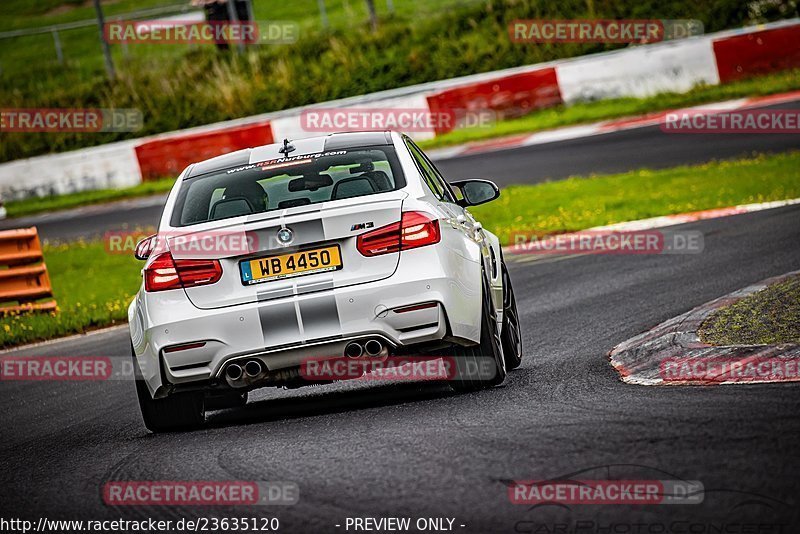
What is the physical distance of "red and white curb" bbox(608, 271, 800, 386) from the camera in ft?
22.0

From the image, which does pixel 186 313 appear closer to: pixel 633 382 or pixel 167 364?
pixel 167 364

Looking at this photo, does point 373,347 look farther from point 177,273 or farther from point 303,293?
point 177,273

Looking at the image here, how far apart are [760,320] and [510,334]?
1.51 m

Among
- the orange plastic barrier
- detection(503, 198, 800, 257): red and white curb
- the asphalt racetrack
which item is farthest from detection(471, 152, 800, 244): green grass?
the asphalt racetrack

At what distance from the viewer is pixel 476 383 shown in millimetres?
7457

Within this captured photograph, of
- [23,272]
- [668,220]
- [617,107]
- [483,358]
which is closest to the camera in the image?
[483,358]

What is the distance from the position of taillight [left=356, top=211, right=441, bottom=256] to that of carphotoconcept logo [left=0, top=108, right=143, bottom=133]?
26.1 m

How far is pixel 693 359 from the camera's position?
7.36 m

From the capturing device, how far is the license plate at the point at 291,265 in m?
6.88

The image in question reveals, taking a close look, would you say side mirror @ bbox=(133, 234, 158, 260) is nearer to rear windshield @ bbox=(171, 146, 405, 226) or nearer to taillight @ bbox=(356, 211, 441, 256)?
rear windshield @ bbox=(171, 146, 405, 226)

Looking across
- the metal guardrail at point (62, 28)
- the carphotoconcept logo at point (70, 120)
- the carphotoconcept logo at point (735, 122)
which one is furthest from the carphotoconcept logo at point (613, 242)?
the metal guardrail at point (62, 28)

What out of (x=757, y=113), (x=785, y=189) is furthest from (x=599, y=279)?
(x=757, y=113)

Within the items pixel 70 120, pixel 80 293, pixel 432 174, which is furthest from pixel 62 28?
pixel 432 174

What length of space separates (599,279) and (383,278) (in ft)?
19.3
